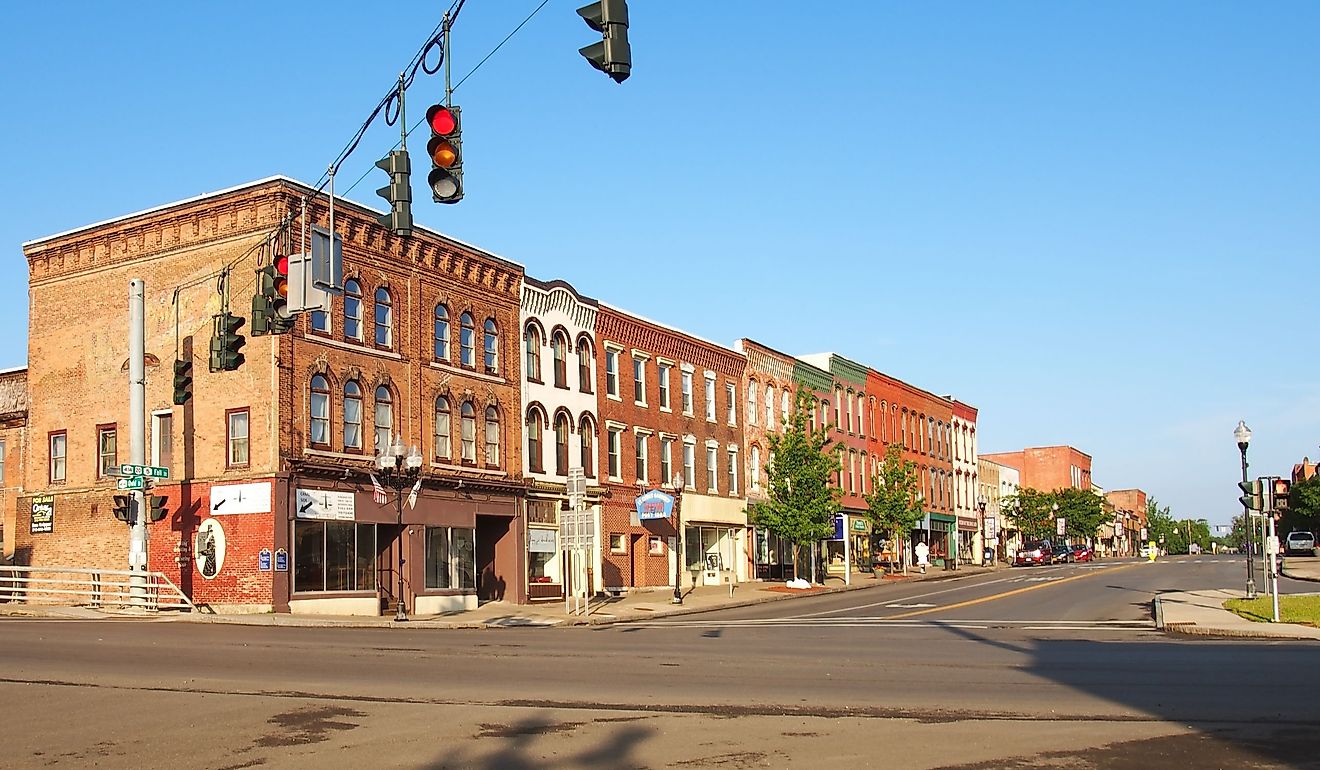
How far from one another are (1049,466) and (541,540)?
104 meters

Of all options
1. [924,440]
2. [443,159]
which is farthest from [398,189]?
[924,440]

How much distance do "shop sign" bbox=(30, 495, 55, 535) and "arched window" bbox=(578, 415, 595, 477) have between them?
17522 millimetres

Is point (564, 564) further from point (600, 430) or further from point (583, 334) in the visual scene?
point (583, 334)

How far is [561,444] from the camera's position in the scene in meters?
47.4

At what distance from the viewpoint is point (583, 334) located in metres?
48.9

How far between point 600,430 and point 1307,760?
39.7 meters

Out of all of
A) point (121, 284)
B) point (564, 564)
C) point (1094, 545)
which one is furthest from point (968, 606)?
point (1094, 545)

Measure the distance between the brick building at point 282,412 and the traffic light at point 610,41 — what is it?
25.2 m

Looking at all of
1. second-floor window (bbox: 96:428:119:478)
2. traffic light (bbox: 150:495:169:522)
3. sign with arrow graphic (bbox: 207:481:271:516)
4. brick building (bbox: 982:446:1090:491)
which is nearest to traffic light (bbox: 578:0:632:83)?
traffic light (bbox: 150:495:169:522)

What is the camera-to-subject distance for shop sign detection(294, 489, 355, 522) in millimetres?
36188

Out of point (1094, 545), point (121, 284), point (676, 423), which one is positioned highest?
point (121, 284)

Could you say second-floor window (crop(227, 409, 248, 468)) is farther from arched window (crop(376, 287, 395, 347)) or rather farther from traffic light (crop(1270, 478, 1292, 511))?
traffic light (crop(1270, 478, 1292, 511))

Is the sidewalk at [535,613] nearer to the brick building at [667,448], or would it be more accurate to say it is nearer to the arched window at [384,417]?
the brick building at [667,448]

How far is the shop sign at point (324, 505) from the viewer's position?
3619 cm
